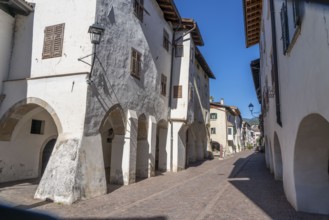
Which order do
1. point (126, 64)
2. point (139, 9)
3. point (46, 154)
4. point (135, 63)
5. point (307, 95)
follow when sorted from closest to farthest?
point (307, 95)
point (126, 64)
point (135, 63)
point (46, 154)
point (139, 9)

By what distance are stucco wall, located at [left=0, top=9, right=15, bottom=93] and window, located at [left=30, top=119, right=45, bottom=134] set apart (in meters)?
2.29

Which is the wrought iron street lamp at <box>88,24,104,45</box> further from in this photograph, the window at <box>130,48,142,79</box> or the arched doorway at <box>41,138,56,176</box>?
the arched doorway at <box>41,138,56,176</box>

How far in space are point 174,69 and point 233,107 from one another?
33435 mm

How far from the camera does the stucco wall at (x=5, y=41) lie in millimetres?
11164

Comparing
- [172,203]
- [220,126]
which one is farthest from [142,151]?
[220,126]

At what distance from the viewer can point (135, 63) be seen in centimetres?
1303

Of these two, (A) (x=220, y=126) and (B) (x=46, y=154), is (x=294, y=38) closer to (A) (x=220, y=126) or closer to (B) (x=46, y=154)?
(B) (x=46, y=154)

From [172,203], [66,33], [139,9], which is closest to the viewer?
[172,203]

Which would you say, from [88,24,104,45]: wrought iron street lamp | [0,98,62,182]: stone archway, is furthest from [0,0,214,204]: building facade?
[88,24,104,45]: wrought iron street lamp

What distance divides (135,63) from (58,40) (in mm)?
3684

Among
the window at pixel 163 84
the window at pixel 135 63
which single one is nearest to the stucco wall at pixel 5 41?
the window at pixel 135 63

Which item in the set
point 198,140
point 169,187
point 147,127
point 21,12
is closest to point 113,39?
point 21,12

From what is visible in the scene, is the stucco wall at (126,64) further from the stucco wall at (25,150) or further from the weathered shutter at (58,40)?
the stucco wall at (25,150)

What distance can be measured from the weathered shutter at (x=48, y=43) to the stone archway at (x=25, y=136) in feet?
6.27
